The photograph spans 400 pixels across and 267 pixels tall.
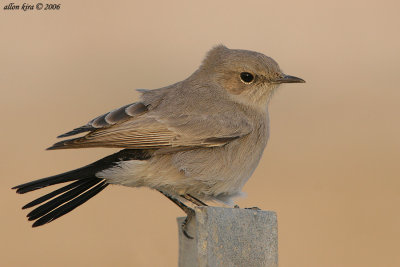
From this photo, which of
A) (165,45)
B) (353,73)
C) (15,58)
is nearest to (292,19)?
(353,73)

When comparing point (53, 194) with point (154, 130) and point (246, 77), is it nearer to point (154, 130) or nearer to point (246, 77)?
point (154, 130)

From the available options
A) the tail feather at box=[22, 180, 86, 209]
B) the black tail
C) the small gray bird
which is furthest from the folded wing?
the tail feather at box=[22, 180, 86, 209]

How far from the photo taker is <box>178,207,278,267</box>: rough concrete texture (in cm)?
381

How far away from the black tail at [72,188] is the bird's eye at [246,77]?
1.11 metres

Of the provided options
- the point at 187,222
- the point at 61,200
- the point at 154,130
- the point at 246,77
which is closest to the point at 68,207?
the point at 61,200

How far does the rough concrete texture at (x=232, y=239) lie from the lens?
3809 mm

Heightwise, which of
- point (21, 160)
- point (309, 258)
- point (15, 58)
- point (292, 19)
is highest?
point (292, 19)

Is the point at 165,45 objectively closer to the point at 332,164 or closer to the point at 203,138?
the point at 332,164

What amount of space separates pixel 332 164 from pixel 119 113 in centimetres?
365

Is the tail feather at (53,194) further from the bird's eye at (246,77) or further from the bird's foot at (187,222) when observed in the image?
the bird's eye at (246,77)

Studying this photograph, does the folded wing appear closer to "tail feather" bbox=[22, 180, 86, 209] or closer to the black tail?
the black tail

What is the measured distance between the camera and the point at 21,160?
784cm

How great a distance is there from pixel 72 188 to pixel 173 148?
801 mm

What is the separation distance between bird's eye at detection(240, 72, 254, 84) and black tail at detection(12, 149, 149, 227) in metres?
1.11
